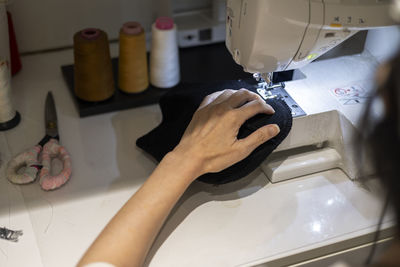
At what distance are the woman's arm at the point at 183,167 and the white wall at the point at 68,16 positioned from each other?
26.7 inches

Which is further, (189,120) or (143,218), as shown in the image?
(189,120)

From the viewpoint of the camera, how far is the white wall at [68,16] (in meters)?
1.71

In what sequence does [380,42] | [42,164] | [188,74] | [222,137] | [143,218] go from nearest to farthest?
[143,218] < [222,137] < [42,164] < [380,42] < [188,74]

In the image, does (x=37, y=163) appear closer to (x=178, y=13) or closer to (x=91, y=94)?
(x=91, y=94)

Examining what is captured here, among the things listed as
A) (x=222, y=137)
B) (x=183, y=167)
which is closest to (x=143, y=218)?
(x=183, y=167)

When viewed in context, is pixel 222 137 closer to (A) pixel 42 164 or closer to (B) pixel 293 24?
(B) pixel 293 24

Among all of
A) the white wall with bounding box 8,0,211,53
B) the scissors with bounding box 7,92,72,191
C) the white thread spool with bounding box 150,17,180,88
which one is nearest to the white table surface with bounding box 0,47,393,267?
the scissors with bounding box 7,92,72,191

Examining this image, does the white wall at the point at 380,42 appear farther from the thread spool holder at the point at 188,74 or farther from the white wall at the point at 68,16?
the white wall at the point at 68,16

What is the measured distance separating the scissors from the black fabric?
0.66ft

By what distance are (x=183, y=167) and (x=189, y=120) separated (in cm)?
18

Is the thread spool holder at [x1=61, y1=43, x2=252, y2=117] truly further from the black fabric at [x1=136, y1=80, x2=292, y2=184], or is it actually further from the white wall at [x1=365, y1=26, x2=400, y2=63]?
the white wall at [x1=365, y1=26, x2=400, y2=63]

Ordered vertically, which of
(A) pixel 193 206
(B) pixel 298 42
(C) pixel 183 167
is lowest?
(A) pixel 193 206

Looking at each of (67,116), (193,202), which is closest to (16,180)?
(67,116)

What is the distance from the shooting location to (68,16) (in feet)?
5.75
